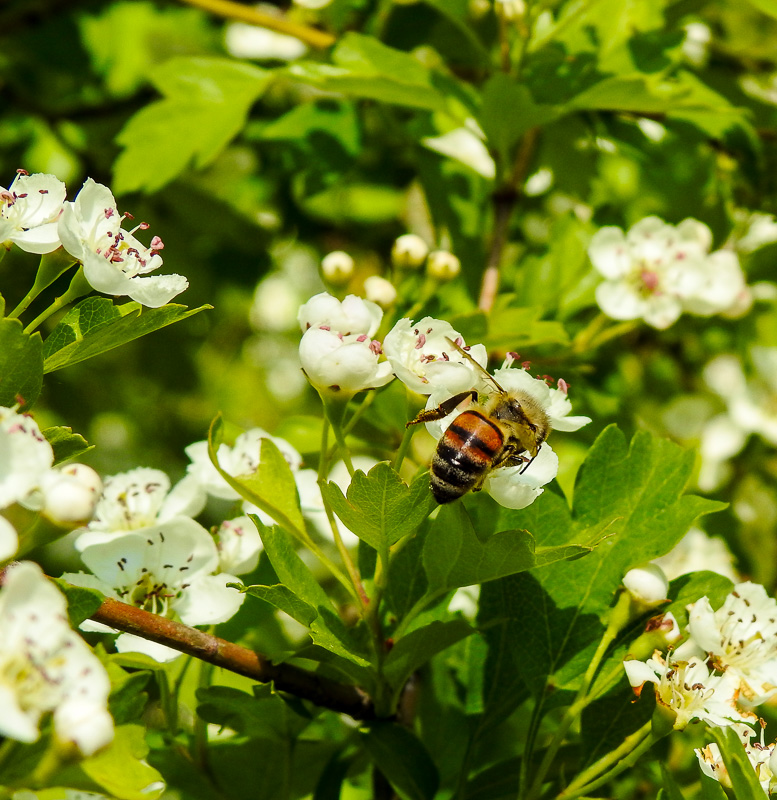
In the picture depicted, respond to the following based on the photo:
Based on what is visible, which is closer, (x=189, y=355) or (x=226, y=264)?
(x=226, y=264)

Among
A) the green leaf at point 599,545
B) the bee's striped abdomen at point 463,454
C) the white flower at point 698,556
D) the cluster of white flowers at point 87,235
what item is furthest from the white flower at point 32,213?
the white flower at point 698,556

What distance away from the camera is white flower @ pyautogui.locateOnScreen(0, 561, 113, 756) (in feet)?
2.60

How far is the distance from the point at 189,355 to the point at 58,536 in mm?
2188

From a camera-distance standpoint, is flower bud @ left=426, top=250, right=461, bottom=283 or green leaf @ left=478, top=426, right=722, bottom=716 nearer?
green leaf @ left=478, top=426, right=722, bottom=716

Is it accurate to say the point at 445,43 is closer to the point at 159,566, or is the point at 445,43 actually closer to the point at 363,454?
the point at 363,454

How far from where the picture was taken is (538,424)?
129 cm

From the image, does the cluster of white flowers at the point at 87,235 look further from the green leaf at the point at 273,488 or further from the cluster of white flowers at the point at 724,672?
the cluster of white flowers at the point at 724,672

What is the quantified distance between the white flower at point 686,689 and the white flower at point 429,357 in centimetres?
39

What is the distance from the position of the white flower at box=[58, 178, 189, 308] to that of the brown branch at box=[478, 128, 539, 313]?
736 mm

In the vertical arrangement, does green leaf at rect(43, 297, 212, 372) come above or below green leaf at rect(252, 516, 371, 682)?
above

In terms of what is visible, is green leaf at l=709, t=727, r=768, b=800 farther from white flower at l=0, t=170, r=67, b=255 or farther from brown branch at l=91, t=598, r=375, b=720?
white flower at l=0, t=170, r=67, b=255

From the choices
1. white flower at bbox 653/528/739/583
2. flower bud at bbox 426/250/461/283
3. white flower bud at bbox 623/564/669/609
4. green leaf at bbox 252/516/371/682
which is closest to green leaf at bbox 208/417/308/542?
green leaf at bbox 252/516/371/682

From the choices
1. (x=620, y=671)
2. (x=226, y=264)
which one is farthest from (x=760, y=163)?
(x=226, y=264)

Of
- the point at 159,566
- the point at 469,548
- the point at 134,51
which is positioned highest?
the point at 469,548
